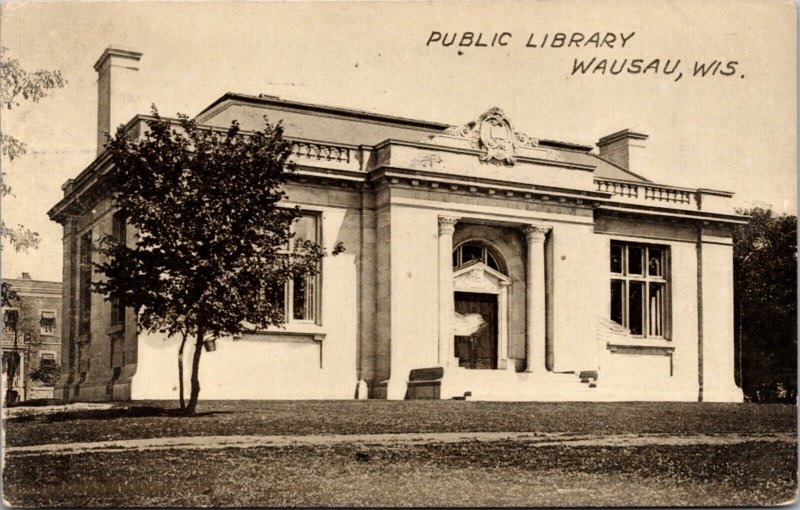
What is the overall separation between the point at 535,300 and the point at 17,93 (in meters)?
16.5

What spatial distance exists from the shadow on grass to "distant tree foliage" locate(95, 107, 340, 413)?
18.9 inches

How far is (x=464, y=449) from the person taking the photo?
1617 cm

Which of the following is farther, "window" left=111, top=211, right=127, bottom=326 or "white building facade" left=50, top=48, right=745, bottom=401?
"white building facade" left=50, top=48, right=745, bottom=401

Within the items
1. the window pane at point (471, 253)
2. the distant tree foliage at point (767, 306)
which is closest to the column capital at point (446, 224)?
the window pane at point (471, 253)

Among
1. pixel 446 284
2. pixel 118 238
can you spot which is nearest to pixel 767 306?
pixel 446 284

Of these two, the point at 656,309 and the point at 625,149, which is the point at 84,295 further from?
the point at 625,149

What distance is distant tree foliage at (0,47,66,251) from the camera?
657 inches

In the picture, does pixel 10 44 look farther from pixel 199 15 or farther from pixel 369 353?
pixel 369 353

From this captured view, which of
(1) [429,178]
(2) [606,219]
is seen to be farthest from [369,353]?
(2) [606,219]

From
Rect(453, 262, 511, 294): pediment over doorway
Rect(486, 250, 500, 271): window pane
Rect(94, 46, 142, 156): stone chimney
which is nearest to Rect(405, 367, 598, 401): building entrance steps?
Rect(453, 262, 511, 294): pediment over doorway

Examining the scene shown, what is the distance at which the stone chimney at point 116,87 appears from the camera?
1958 centimetres

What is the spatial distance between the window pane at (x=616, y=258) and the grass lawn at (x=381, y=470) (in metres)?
13.5

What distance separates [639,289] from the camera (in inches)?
1276

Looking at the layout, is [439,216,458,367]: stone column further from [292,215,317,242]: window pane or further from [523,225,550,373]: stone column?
[292,215,317,242]: window pane
